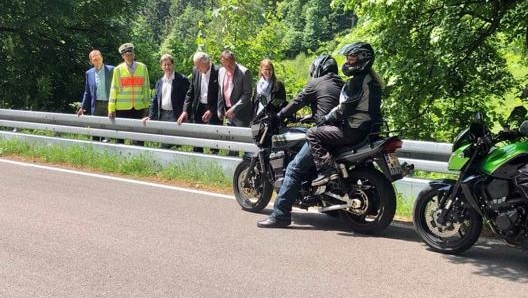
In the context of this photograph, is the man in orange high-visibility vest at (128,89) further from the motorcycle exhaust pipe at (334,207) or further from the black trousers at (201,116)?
the motorcycle exhaust pipe at (334,207)

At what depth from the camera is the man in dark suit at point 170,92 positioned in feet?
33.7

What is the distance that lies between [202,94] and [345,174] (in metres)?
4.05

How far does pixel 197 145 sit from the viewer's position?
9602mm

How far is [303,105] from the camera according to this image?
21.9 feet

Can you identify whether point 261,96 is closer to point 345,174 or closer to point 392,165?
point 345,174

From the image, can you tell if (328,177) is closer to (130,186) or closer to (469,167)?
(469,167)

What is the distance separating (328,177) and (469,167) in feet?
4.75

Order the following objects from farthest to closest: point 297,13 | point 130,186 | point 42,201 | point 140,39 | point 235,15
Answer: point 297,13
point 140,39
point 235,15
point 130,186
point 42,201

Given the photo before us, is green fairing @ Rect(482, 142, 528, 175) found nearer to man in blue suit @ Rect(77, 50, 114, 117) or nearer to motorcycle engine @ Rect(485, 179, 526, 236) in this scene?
motorcycle engine @ Rect(485, 179, 526, 236)

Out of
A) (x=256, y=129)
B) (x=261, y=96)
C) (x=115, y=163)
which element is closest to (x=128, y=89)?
(x=115, y=163)

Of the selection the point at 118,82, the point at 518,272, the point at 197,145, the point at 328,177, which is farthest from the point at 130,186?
the point at 518,272

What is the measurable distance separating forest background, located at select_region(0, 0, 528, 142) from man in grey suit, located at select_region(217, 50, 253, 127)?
1.40 metres

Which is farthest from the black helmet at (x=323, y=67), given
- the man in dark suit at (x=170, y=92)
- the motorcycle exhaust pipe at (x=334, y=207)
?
the man in dark suit at (x=170, y=92)

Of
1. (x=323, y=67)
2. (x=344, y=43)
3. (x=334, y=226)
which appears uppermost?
(x=344, y=43)
